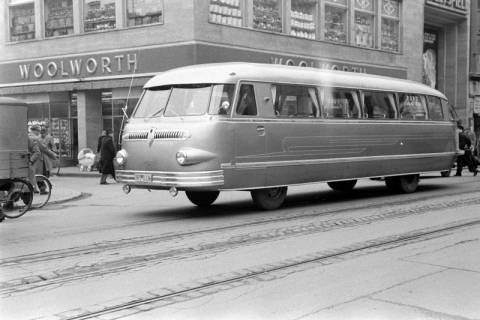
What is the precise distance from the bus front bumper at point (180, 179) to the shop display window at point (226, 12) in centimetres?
1484

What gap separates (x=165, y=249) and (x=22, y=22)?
2420 cm

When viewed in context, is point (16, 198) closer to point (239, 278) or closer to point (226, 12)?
point (239, 278)

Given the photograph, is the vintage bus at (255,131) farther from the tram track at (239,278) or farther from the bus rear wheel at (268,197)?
the tram track at (239,278)

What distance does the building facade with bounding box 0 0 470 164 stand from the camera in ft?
79.6

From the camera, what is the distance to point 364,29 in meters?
32.1

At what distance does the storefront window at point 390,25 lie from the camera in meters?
33.2

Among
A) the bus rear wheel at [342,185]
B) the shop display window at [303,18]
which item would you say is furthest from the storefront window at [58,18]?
the bus rear wheel at [342,185]

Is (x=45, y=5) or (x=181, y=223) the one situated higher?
(x=45, y=5)

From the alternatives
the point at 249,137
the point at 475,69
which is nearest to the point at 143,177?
the point at 249,137

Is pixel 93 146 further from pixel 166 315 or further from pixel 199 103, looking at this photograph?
pixel 166 315

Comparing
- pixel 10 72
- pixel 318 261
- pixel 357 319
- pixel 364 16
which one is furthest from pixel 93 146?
pixel 357 319

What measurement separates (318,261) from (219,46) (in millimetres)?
18527

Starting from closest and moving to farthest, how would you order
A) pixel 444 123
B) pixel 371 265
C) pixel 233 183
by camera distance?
pixel 371 265
pixel 233 183
pixel 444 123

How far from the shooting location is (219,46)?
79.7 feet
